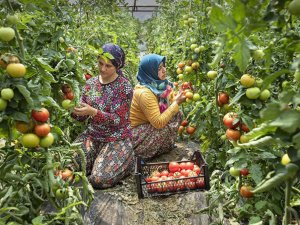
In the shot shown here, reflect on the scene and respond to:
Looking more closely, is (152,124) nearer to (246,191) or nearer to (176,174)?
(176,174)

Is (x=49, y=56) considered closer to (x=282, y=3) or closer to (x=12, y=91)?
(x=12, y=91)

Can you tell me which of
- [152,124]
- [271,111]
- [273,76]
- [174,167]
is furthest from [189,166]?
[271,111]

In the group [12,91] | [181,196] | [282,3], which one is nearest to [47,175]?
[12,91]

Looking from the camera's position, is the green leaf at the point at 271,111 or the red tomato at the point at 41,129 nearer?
the green leaf at the point at 271,111

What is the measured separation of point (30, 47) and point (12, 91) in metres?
0.64

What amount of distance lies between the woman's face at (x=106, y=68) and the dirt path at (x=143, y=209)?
0.91m

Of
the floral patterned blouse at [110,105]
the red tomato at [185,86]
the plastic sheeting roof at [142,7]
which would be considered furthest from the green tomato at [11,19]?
the plastic sheeting roof at [142,7]

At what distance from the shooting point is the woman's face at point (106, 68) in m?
2.81

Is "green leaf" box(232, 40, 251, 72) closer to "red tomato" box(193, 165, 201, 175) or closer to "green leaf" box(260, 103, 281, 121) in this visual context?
"green leaf" box(260, 103, 281, 121)

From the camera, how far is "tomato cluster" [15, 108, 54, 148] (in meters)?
1.25

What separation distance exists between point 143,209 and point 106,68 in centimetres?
110

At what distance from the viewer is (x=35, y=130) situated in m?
1.28

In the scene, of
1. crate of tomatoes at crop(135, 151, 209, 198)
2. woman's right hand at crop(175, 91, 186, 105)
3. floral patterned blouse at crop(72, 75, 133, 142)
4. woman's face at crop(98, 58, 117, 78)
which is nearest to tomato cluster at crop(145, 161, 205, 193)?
crate of tomatoes at crop(135, 151, 209, 198)

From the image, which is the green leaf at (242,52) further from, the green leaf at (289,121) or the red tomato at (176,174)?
the red tomato at (176,174)
